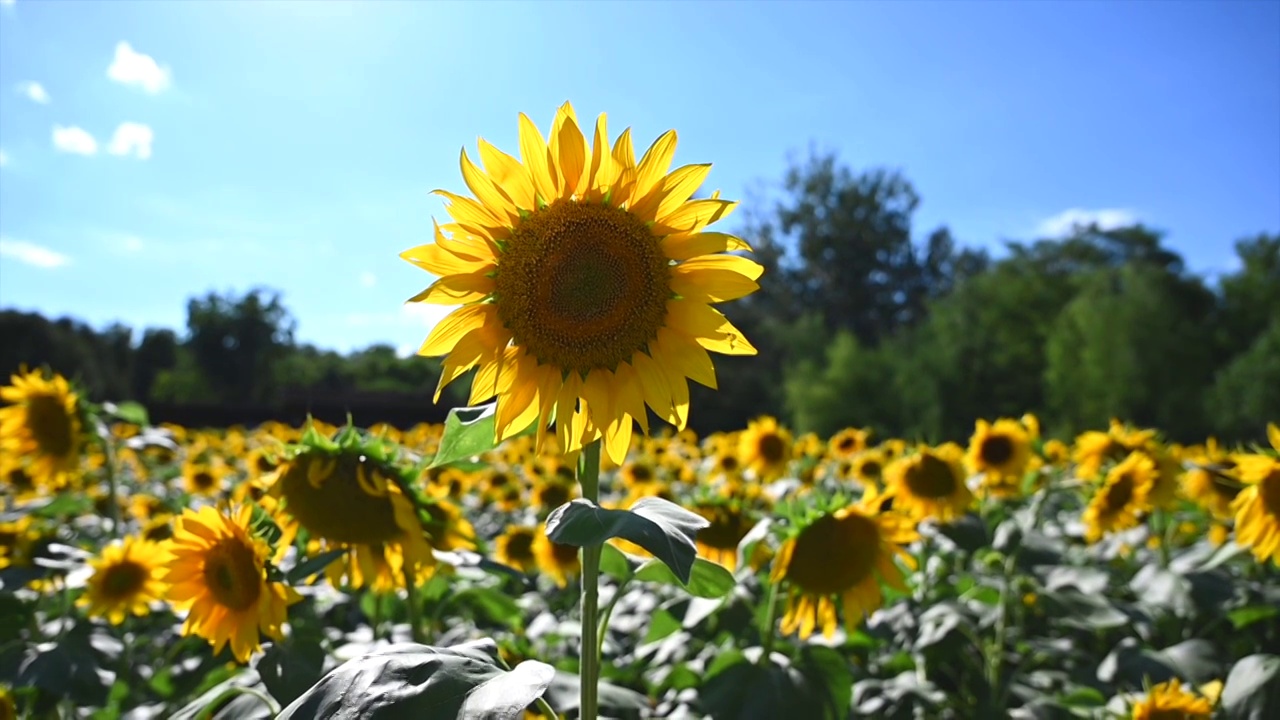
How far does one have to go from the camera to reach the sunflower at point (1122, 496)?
11.5 ft

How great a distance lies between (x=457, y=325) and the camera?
152cm

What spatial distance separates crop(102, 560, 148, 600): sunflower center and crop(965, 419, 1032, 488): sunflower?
3311mm

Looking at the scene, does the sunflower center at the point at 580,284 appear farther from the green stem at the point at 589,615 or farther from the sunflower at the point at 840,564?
the sunflower at the point at 840,564

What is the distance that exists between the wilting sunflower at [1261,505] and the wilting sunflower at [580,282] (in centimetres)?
197

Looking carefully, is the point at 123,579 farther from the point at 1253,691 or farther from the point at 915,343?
the point at 915,343

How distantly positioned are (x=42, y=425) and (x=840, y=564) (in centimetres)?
314

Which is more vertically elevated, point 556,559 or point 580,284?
point 580,284

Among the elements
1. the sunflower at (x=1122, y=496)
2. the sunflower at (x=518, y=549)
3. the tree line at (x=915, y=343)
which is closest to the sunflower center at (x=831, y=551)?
the sunflower at (x=1122, y=496)

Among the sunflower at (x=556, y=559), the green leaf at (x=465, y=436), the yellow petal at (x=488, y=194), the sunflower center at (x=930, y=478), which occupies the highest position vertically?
the yellow petal at (x=488, y=194)

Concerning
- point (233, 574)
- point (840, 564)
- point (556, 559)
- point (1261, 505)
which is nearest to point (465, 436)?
point (233, 574)

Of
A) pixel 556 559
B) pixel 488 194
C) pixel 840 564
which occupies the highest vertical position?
pixel 488 194

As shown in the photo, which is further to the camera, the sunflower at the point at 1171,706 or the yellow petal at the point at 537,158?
the sunflower at the point at 1171,706

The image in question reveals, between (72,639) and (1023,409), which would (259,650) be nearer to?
(72,639)

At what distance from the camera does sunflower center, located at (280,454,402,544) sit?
188 cm
